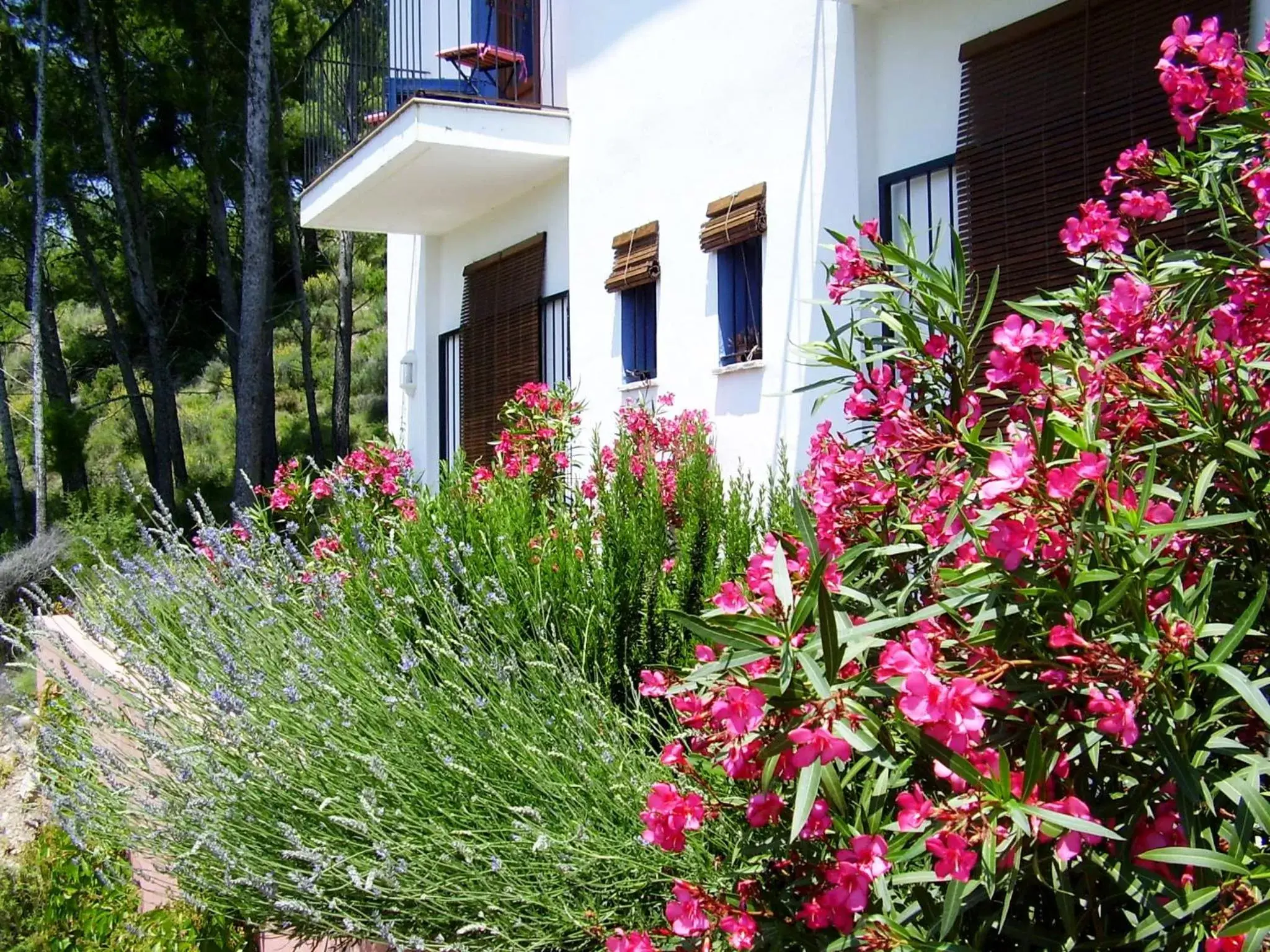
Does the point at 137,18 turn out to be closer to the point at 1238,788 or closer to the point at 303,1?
the point at 303,1

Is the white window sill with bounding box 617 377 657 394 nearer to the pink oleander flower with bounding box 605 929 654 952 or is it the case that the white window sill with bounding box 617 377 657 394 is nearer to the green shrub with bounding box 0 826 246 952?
the green shrub with bounding box 0 826 246 952

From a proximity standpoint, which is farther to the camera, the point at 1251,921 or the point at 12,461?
the point at 12,461

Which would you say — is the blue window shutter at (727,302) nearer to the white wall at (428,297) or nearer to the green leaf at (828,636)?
the white wall at (428,297)

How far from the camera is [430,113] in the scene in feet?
28.1

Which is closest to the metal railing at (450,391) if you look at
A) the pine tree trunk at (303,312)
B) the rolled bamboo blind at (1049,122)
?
the rolled bamboo blind at (1049,122)

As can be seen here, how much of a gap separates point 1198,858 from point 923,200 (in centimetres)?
480

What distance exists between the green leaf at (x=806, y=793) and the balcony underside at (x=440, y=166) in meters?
7.63

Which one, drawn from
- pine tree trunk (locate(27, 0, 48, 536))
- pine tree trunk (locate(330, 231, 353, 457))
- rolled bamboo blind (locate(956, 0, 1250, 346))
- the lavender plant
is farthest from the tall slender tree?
the lavender plant

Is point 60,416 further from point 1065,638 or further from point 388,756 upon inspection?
point 1065,638

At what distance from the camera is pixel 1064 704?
5.50 feet

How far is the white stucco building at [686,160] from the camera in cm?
519

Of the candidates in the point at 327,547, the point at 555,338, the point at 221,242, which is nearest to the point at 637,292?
the point at 555,338

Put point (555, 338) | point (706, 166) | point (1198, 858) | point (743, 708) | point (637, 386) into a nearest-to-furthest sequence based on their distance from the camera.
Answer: point (1198, 858)
point (743, 708)
point (706, 166)
point (637, 386)
point (555, 338)

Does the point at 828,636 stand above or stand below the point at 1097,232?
below
